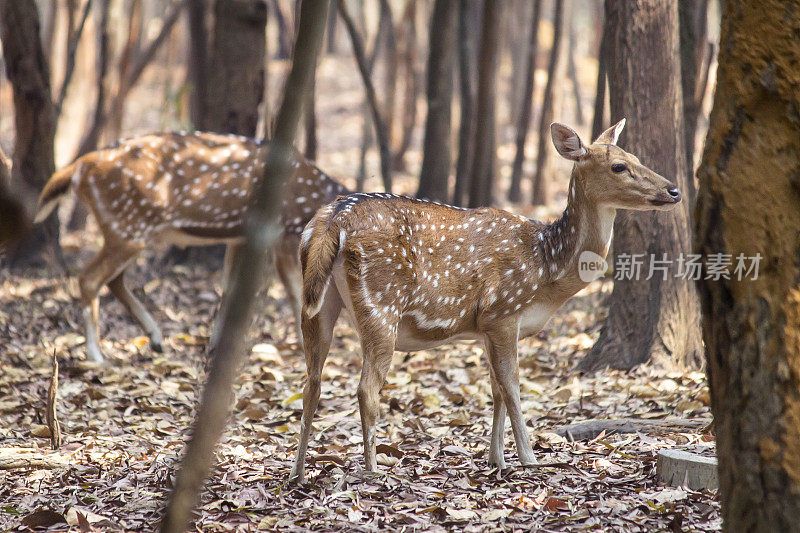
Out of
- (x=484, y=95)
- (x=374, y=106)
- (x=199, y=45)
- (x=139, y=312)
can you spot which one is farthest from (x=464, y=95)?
(x=139, y=312)

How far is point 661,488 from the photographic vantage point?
4.69m

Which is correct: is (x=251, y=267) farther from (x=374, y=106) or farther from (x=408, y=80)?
(x=408, y=80)

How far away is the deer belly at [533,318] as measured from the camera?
558 cm

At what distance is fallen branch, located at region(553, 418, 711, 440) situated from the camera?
5691 millimetres

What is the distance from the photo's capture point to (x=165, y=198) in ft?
28.2

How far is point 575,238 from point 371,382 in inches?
66.1

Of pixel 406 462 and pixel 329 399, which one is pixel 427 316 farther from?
pixel 329 399

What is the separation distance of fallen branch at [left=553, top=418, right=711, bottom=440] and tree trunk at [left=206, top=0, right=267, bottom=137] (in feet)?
22.3

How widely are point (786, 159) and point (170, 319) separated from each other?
752 cm

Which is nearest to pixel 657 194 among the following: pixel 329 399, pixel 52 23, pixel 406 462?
pixel 406 462

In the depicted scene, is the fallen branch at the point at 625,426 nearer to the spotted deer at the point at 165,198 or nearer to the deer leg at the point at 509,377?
the deer leg at the point at 509,377

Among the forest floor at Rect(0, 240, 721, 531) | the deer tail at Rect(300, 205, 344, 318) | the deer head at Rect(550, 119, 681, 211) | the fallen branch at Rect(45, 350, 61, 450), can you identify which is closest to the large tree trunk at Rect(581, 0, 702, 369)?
the forest floor at Rect(0, 240, 721, 531)

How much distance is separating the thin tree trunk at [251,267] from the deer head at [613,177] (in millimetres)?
3588

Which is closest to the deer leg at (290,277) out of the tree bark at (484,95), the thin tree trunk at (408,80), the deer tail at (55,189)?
the deer tail at (55,189)
